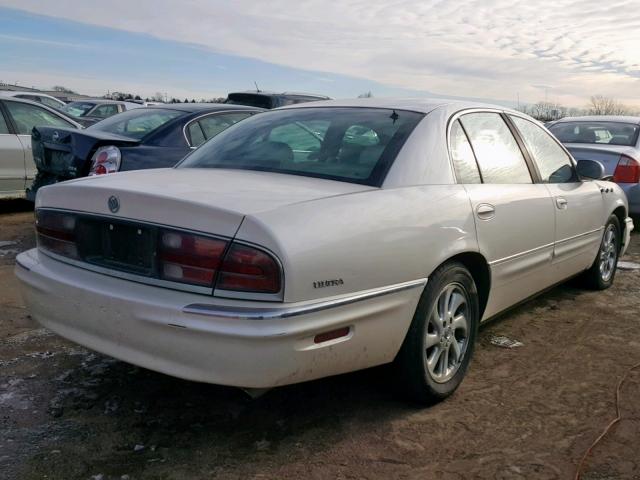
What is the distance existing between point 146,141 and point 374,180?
357 cm

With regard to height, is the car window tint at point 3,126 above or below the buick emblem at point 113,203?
above

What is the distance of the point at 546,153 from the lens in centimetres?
445

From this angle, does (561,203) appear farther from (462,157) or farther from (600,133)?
(600,133)

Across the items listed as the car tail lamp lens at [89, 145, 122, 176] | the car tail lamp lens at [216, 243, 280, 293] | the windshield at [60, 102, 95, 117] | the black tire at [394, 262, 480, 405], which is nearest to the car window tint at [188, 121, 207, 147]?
the car tail lamp lens at [89, 145, 122, 176]

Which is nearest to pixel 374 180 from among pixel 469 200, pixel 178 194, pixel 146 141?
pixel 469 200

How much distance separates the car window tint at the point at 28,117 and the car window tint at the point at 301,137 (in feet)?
17.9

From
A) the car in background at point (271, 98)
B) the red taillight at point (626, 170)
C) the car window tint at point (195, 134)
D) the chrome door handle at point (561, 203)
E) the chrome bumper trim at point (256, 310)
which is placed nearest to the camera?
the chrome bumper trim at point (256, 310)

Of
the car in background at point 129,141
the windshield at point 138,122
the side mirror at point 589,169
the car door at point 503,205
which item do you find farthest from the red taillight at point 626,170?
the windshield at point 138,122

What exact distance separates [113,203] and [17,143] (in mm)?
6032

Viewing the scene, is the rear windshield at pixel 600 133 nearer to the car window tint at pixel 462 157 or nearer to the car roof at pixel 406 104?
the car roof at pixel 406 104

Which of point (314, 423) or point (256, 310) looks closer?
point (256, 310)

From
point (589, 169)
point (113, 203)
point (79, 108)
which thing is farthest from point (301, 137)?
point (79, 108)

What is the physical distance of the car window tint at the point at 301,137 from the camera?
339 centimetres

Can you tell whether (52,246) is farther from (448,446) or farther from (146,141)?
(146,141)
